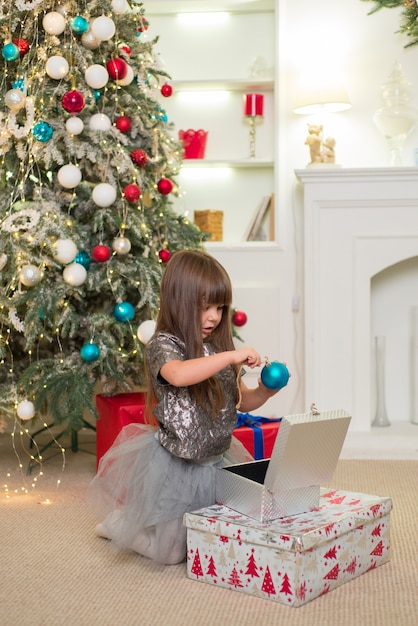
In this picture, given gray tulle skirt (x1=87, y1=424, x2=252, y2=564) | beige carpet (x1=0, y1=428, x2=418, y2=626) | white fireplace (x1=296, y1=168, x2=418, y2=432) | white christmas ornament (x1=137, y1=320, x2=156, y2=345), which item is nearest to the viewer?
beige carpet (x1=0, y1=428, x2=418, y2=626)

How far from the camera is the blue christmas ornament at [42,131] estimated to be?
10.2 ft

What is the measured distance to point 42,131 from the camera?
10.2 feet

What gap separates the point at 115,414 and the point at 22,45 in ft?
4.79

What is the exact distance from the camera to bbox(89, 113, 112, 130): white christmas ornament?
10.4 ft

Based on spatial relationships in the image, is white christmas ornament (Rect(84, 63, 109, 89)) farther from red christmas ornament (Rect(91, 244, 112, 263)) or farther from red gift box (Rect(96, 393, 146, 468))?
red gift box (Rect(96, 393, 146, 468))

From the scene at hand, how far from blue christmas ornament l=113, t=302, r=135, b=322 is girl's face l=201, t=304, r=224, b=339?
0.86 metres

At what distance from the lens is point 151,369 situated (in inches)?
91.7

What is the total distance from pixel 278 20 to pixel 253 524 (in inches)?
117

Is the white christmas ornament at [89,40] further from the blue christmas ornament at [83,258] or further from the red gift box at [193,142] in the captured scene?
the red gift box at [193,142]

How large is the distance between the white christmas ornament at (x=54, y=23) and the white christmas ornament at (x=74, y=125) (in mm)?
338

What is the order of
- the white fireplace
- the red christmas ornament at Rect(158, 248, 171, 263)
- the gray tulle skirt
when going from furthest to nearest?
1. the white fireplace
2. the red christmas ornament at Rect(158, 248, 171, 263)
3. the gray tulle skirt

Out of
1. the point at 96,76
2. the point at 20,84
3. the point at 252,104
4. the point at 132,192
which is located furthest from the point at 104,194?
the point at 252,104

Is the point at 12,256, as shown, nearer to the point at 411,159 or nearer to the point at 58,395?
the point at 58,395

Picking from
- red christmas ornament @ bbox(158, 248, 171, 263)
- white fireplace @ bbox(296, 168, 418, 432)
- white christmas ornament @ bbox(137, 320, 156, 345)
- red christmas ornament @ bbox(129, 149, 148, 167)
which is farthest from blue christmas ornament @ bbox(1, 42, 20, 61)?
white fireplace @ bbox(296, 168, 418, 432)
